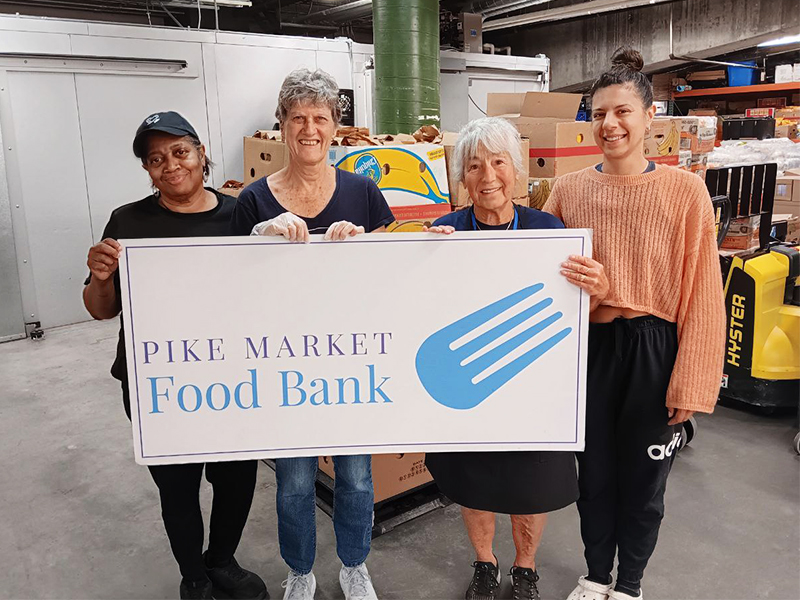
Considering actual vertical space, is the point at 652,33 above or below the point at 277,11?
below

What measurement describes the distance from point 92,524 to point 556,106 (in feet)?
9.60

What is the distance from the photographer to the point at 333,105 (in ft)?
5.46

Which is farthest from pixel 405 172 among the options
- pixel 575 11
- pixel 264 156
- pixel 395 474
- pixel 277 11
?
pixel 277 11

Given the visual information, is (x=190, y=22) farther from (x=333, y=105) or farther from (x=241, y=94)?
(x=333, y=105)

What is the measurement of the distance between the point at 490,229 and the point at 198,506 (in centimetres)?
112

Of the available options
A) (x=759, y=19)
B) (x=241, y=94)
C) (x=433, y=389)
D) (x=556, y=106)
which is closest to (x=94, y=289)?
(x=433, y=389)

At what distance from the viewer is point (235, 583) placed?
78.2 inches

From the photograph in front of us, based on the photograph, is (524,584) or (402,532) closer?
(524,584)

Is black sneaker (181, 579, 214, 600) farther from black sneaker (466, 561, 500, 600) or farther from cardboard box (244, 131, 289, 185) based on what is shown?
cardboard box (244, 131, 289, 185)

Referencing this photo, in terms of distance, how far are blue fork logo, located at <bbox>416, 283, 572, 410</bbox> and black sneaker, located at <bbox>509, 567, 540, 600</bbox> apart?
69 cm

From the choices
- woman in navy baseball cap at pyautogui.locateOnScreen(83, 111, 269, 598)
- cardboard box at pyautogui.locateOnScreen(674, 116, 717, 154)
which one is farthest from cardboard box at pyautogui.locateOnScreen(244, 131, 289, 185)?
cardboard box at pyautogui.locateOnScreen(674, 116, 717, 154)

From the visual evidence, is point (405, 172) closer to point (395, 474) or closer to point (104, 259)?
point (395, 474)

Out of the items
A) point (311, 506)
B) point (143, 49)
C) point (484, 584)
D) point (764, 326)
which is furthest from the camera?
point (143, 49)

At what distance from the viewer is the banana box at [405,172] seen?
2629 millimetres
